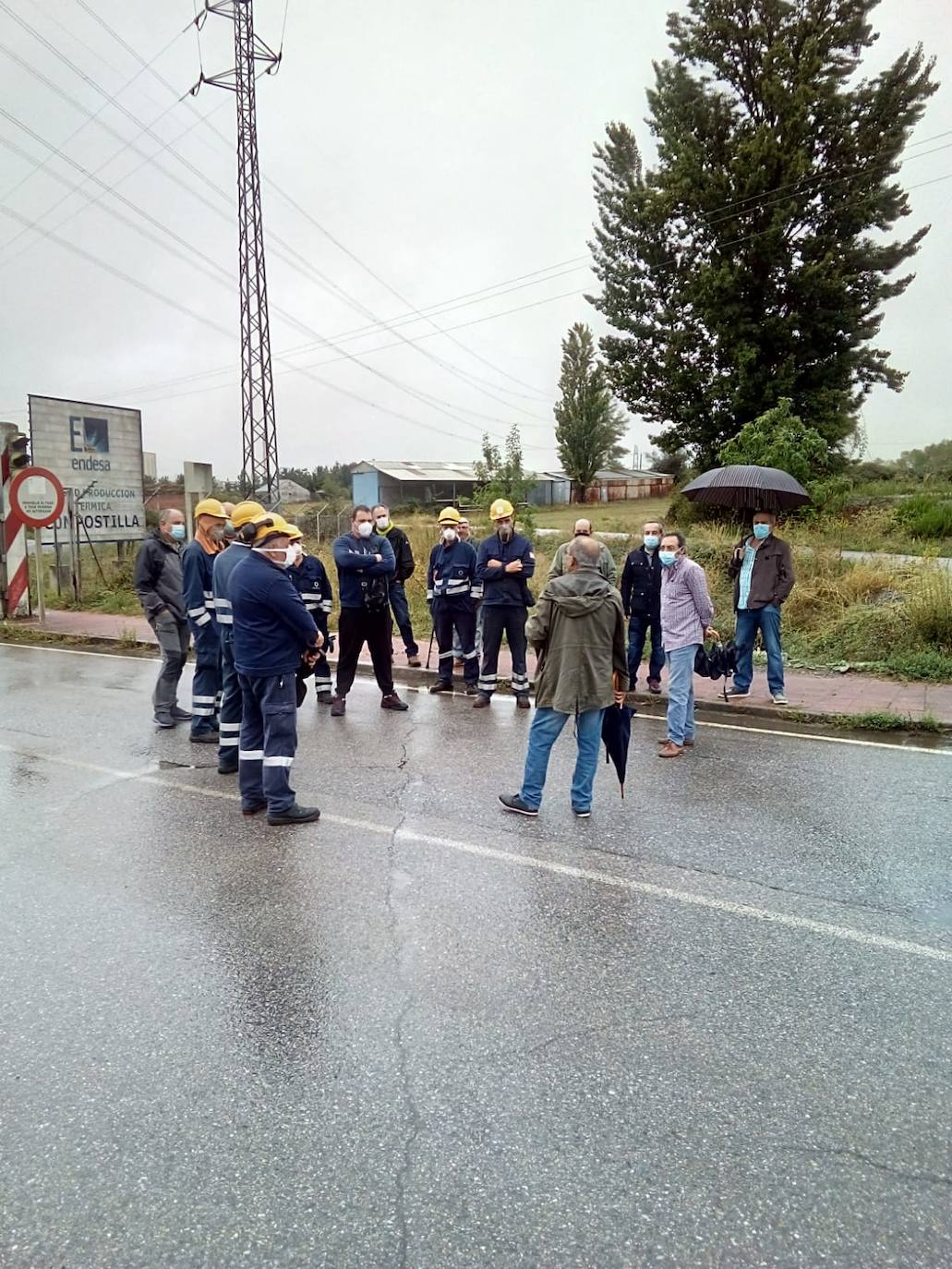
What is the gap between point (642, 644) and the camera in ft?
28.3

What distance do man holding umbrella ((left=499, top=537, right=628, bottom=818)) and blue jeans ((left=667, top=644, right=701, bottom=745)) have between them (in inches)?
63.5

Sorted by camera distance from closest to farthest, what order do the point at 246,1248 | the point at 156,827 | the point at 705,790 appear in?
1. the point at 246,1248
2. the point at 156,827
3. the point at 705,790

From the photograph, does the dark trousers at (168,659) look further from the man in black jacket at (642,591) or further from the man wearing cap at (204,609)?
the man in black jacket at (642,591)

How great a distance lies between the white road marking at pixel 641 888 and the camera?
369 cm

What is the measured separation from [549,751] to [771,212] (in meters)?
21.6

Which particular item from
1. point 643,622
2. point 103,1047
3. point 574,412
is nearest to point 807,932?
point 103,1047

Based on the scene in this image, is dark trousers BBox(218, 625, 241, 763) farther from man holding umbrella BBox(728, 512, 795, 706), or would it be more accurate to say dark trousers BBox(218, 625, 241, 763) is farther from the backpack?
Result: man holding umbrella BBox(728, 512, 795, 706)

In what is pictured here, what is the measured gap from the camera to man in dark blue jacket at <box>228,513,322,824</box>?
208 inches

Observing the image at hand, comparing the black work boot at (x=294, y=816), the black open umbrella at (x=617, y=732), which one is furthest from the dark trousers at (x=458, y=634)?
the black work boot at (x=294, y=816)

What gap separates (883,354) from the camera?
23.3 m

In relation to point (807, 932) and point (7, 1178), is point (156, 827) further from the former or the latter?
point (807, 932)

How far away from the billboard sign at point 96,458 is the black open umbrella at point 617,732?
52.8 feet

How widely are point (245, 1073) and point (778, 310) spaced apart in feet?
79.9

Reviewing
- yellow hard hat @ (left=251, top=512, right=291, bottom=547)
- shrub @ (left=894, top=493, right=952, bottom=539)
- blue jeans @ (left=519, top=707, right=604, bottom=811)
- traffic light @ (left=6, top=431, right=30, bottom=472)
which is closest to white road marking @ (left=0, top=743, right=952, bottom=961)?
blue jeans @ (left=519, top=707, right=604, bottom=811)
